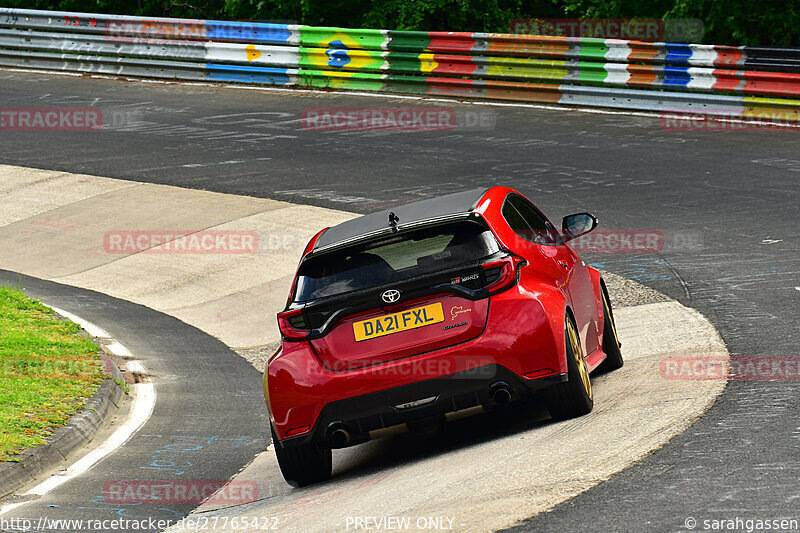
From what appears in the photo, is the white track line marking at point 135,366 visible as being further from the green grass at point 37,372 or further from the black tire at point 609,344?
the black tire at point 609,344

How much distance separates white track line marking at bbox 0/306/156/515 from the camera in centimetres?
754

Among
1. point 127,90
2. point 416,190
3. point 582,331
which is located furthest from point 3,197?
point 582,331

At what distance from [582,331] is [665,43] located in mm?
13258

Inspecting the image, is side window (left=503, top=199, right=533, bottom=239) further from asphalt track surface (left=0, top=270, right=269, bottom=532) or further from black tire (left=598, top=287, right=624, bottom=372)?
asphalt track surface (left=0, top=270, right=269, bottom=532)

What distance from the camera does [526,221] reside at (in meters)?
7.94

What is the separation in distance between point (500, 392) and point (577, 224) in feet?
6.16

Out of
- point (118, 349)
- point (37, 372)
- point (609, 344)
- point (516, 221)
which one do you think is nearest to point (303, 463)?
point (516, 221)

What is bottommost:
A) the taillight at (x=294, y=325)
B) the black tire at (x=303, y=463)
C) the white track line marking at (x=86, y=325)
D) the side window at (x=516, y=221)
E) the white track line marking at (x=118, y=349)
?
the white track line marking at (x=118, y=349)

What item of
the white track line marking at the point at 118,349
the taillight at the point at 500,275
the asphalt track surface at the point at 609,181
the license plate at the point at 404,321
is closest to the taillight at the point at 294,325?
the license plate at the point at 404,321

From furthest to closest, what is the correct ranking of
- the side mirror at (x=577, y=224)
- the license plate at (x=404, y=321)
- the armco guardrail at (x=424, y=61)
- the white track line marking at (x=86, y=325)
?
the armco guardrail at (x=424, y=61) < the white track line marking at (x=86, y=325) < the side mirror at (x=577, y=224) < the license plate at (x=404, y=321)

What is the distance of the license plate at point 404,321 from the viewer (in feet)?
22.1

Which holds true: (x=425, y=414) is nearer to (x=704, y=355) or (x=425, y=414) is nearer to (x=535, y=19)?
(x=704, y=355)

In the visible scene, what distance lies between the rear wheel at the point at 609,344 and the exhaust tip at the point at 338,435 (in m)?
2.51

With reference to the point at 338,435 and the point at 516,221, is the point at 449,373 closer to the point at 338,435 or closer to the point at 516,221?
the point at 338,435
